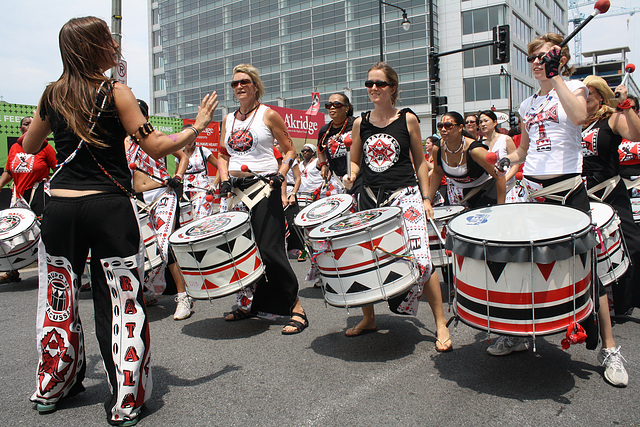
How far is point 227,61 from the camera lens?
56.2 m

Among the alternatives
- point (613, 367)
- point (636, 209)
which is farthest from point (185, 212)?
point (636, 209)

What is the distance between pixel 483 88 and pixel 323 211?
4194 cm

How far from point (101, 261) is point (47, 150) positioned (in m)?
5.10

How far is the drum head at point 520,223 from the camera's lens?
2723 mm

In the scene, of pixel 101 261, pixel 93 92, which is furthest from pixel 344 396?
pixel 93 92

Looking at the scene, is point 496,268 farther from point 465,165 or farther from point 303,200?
point 303,200

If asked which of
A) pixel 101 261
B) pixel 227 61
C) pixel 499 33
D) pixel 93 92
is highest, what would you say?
pixel 227 61

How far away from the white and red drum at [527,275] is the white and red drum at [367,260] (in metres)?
0.51

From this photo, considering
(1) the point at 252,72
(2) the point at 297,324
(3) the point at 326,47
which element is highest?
(3) the point at 326,47

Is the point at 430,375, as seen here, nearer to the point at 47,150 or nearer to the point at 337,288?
the point at 337,288

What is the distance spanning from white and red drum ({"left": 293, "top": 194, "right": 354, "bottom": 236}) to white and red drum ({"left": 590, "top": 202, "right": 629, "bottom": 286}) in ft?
6.32

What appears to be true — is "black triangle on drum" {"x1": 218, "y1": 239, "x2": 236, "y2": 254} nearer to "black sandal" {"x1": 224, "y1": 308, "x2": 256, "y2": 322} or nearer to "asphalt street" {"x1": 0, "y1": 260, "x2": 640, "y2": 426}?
"asphalt street" {"x1": 0, "y1": 260, "x2": 640, "y2": 426}

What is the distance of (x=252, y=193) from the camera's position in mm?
4543

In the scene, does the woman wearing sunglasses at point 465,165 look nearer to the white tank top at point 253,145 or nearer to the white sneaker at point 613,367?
the white tank top at point 253,145
